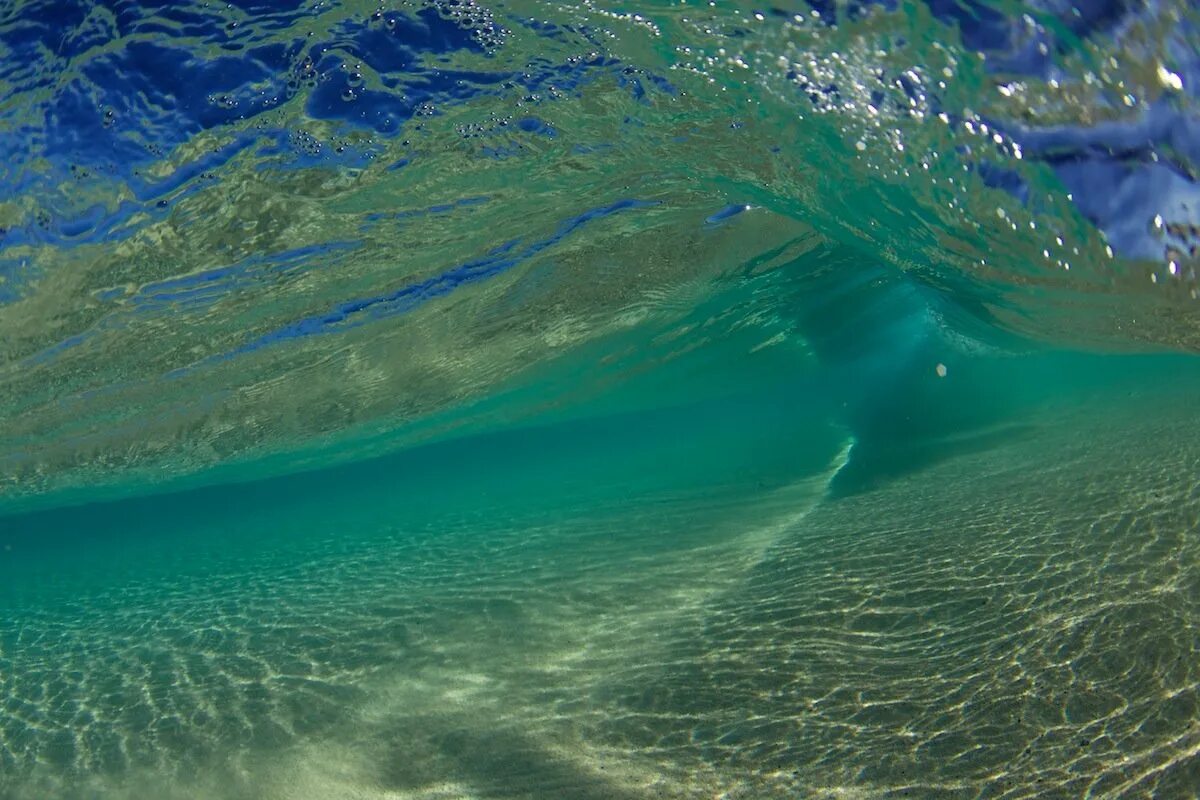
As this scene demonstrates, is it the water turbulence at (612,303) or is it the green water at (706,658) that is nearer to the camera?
the green water at (706,658)

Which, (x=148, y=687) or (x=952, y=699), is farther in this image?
(x=148, y=687)

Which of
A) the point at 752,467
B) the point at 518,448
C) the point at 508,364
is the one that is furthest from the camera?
the point at 518,448

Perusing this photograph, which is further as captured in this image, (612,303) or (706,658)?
→ (612,303)

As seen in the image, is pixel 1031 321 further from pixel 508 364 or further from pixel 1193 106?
pixel 508 364

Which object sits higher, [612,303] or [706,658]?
[612,303]

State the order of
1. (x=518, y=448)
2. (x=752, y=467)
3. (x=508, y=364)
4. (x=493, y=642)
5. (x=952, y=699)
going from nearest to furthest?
(x=952, y=699)
(x=493, y=642)
(x=752, y=467)
(x=508, y=364)
(x=518, y=448)

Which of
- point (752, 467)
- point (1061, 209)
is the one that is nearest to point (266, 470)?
point (752, 467)

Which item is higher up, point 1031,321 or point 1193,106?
point 1193,106

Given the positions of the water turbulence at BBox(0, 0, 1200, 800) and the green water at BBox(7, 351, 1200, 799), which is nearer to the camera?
the green water at BBox(7, 351, 1200, 799)
